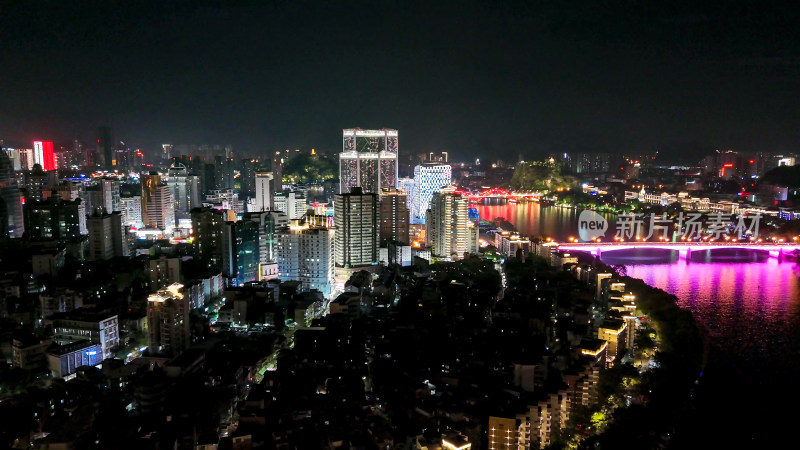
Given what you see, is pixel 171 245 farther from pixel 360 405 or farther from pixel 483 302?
pixel 360 405

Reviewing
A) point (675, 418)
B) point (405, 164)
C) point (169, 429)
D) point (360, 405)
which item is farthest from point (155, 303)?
point (405, 164)

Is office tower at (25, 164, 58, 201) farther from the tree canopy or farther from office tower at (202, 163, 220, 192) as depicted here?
the tree canopy

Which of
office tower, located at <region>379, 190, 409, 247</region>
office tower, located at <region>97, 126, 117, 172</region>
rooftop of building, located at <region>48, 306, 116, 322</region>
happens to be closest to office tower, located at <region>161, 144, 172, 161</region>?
office tower, located at <region>97, 126, 117, 172</region>

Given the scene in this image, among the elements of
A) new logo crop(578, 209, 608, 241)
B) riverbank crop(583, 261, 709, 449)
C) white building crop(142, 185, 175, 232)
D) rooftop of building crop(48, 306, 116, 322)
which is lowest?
riverbank crop(583, 261, 709, 449)

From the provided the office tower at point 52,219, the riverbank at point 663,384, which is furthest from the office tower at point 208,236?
the riverbank at point 663,384

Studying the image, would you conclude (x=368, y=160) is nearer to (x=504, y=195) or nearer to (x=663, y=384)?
(x=663, y=384)

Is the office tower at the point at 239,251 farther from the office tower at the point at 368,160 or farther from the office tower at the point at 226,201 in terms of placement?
the office tower at the point at 226,201
